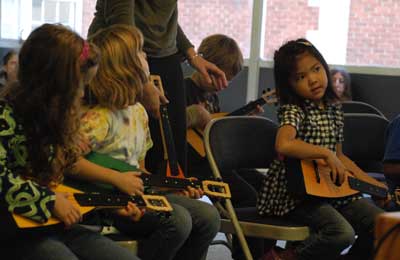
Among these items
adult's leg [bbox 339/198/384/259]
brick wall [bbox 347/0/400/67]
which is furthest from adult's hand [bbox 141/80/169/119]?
brick wall [bbox 347/0/400/67]

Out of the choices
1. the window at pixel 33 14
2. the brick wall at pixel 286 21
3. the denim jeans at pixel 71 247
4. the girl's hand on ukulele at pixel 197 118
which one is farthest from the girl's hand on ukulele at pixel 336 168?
the window at pixel 33 14

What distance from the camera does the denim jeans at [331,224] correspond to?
2664mm

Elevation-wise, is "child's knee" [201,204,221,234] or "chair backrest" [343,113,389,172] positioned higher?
"chair backrest" [343,113,389,172]

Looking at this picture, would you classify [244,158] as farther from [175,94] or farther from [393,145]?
[393,145]

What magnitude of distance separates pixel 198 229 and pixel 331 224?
48 centimetres

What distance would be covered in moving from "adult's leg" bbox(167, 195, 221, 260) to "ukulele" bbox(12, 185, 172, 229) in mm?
152

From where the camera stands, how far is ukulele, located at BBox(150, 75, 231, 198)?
102 inches

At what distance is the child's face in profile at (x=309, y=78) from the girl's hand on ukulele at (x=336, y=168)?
250 mm

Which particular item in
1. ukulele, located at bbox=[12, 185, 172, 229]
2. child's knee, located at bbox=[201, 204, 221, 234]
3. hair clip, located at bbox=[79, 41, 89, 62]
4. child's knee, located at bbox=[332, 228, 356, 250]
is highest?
hair clip, located at bbox=[79, 41, 89, 62]

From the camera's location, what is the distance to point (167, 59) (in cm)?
284

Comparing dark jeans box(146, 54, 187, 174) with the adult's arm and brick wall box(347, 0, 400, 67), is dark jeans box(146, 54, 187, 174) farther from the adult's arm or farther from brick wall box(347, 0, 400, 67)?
brick wall box(347, 0, 400, 67)

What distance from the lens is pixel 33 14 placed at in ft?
21.5

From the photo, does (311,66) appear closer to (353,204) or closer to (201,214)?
(353,204)

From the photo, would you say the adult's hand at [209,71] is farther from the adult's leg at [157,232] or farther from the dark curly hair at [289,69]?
the adult's leg at [157,232]
